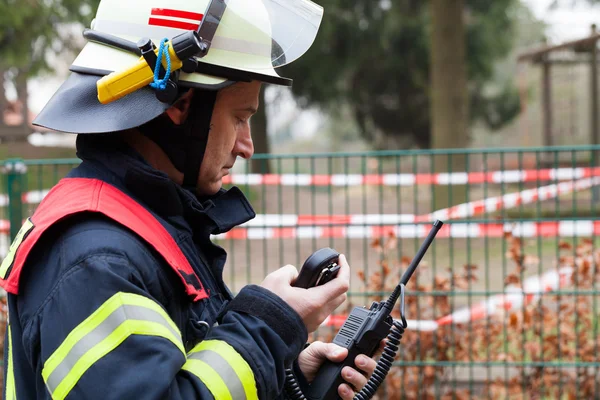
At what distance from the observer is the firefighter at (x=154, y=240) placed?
121cm

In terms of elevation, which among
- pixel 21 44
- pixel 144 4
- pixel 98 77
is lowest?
pixel 98 77

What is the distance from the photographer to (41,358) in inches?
49.1

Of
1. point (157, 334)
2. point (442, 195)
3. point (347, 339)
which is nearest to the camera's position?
point (157, 334)

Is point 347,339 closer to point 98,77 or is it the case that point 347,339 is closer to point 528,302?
point 98,77

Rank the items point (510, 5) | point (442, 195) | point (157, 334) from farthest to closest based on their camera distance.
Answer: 1. point (510, 5)
2. point (442, 195)
3. point (157, 334)

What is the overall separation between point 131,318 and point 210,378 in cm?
18

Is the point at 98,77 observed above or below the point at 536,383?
above

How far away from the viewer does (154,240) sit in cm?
136

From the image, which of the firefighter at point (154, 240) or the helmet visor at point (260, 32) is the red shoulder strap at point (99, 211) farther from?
the helmet visor at point (260, 32)

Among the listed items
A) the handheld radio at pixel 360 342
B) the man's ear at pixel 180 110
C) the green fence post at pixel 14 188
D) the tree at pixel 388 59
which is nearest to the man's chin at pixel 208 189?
the man's ear at pixel 180 110

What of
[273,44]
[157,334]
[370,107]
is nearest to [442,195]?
[273,44]

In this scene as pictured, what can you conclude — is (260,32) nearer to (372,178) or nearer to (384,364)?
(384,364)

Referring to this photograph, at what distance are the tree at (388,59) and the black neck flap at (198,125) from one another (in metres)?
12.2

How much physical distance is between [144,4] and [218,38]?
16cm
